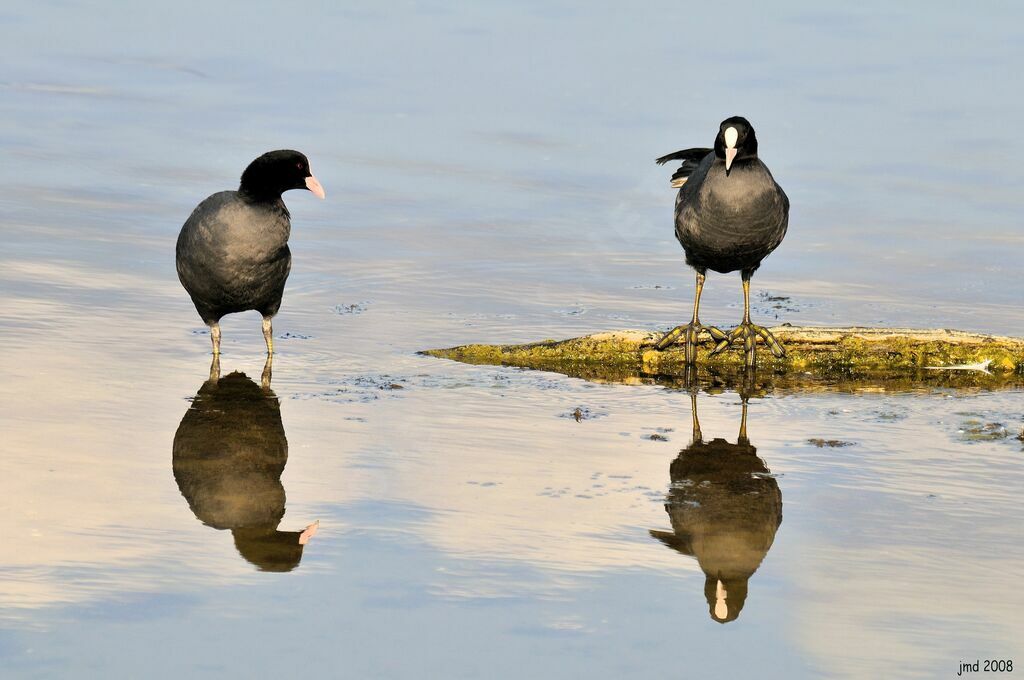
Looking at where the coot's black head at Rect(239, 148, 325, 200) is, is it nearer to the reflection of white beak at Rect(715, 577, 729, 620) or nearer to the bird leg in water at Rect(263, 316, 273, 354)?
the bird leg in water at Rect(263, 316, 273, 354)

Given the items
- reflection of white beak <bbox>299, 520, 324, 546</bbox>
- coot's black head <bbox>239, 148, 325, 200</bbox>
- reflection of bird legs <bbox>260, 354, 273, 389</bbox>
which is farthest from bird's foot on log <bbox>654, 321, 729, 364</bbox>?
reflection of white beak <bbox>299, 520, 324, 546</bbox>

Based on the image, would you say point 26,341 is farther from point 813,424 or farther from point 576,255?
point 576,255

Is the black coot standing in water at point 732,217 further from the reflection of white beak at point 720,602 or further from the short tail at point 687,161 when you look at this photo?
the reflection of white beak at point 720,602

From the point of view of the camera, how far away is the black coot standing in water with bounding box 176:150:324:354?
404 inches

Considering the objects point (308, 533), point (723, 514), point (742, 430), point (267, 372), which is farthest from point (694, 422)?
point (308, 533)

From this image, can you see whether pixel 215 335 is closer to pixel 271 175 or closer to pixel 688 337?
pixel 271 175

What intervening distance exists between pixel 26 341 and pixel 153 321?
131cm

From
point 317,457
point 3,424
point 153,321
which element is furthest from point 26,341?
point 317,457

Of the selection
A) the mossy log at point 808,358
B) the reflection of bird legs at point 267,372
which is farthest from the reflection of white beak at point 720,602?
the reflection of bird legs at point 267,372

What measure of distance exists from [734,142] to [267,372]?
11.1 ft

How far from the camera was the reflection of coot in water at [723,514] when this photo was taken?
5805 millimetres

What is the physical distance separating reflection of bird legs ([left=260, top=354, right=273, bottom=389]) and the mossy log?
3.65 ft

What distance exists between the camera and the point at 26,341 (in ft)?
33.6

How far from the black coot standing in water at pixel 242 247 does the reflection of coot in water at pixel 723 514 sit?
141 inches
